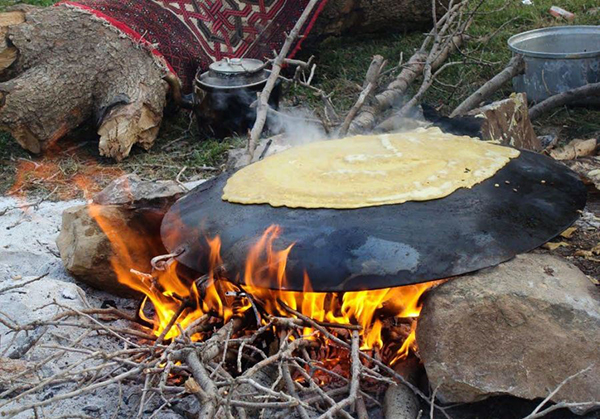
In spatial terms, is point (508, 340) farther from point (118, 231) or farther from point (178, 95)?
point (178, 95)

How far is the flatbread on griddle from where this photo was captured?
8.88ft

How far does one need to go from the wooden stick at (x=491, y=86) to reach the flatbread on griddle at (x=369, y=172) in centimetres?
159

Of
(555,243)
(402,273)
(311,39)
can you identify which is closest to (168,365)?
(402,273)

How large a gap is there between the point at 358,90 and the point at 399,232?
4373 mm

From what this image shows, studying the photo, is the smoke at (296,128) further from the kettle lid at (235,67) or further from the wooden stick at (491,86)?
the wooden stick at (491,86)

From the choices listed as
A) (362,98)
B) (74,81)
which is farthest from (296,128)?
(74,81)

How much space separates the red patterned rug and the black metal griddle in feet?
13.4

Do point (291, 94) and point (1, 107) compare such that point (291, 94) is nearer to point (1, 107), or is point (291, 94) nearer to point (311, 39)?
point (311, 39)

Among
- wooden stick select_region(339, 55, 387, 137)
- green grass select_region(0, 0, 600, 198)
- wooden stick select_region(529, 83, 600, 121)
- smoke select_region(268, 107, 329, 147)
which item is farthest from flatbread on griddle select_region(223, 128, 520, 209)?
wooden stick select_region(529, 83, 600, 121)

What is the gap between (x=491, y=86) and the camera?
5.18 metres

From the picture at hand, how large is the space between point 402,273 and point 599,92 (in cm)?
386

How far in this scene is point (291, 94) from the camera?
681 cm

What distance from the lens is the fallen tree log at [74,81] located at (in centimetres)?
559

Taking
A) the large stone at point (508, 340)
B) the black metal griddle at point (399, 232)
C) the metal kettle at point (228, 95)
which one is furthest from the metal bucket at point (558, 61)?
the large stone at point (508, 340)
